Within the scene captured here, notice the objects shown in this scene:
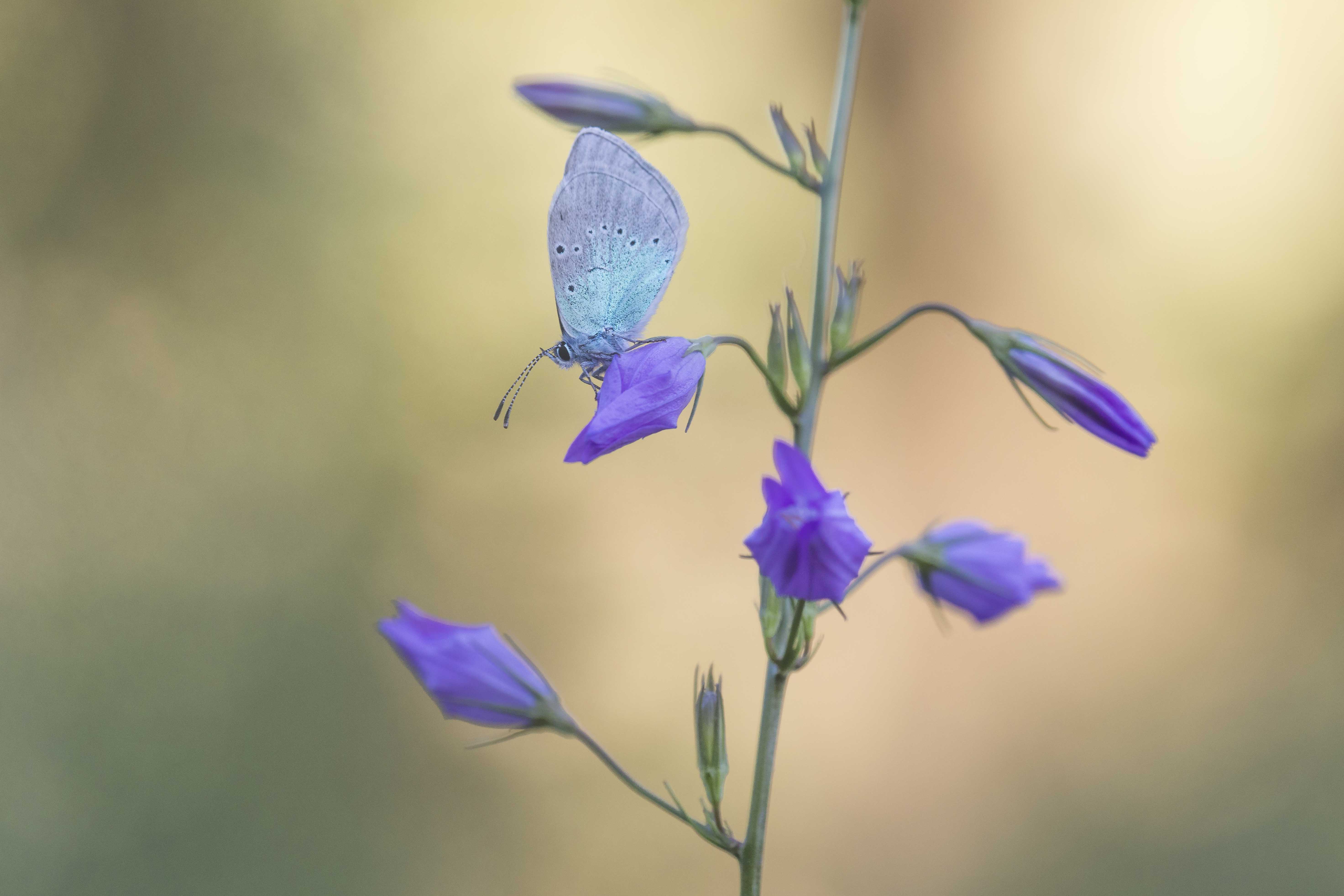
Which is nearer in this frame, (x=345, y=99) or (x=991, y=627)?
(x=345, y=99)

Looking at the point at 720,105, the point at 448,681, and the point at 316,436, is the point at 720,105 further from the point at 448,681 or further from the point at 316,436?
the point at 448,681

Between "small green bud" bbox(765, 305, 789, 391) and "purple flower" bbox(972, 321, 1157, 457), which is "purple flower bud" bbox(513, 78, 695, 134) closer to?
"small green bud" bbox(765, 305, 789, 391)

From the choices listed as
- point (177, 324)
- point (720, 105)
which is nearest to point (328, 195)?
point (177, 324)

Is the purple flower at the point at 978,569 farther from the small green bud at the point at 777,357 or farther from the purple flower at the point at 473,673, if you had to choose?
the purple flower at the point at 473,673

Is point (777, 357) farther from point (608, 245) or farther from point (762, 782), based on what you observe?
point (762, 782)

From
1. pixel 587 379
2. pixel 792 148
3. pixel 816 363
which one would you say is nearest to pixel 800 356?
pixel 816 363

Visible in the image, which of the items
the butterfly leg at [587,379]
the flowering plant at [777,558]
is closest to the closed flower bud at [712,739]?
the flowering plant at [777,558]

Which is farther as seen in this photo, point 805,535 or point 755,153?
point 755,153
